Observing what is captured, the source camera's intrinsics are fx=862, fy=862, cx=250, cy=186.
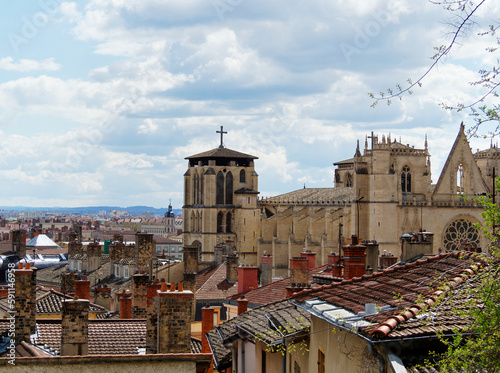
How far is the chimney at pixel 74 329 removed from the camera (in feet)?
47.5

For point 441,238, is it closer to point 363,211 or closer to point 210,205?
point 363,211

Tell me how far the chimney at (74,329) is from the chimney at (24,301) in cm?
174

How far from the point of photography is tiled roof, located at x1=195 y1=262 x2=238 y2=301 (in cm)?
3475

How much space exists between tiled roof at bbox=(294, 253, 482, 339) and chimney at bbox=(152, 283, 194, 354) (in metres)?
1.70

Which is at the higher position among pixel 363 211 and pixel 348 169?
pixel 348 169

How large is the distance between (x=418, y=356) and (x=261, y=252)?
7314 cm

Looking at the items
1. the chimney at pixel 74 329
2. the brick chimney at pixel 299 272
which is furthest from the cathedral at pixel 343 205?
the chimney at pixel 74 329

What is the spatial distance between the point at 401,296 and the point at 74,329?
687 cm

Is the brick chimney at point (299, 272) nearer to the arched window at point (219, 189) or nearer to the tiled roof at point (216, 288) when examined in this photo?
the tiled roof at point (216, 288)

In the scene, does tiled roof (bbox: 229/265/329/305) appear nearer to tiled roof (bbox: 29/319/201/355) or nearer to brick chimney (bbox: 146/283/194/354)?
tiled roof (bbox: 29/319/201/355)

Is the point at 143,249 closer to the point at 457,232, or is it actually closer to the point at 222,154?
the point at 457,232

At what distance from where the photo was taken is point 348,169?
98375mm

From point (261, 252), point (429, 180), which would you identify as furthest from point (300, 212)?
point (429, 180)

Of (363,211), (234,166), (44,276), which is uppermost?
(234,166)
